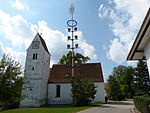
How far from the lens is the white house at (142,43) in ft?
9.65

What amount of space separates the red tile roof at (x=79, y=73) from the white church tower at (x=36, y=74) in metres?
2.43

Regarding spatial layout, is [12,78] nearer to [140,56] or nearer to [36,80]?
[140,56]

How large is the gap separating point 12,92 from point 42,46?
72.2 ft

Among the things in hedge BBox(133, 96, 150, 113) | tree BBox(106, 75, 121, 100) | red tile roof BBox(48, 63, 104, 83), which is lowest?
hedge BBox(133, 96, 150, 113)

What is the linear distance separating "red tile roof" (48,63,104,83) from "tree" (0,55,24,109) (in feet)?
71.1

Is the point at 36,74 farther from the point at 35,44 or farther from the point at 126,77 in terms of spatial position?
the point at 126,77

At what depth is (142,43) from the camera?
3.80 m

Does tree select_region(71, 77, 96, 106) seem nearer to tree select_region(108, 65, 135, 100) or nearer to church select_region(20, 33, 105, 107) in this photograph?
church select_region(20, 33, 105, 107)

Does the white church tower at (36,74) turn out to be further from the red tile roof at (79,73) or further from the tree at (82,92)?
the tree at (82,92)

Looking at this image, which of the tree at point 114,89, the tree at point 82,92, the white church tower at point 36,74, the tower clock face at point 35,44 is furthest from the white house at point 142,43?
the tree at point 114,89

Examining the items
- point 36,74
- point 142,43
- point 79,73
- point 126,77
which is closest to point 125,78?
point 126,77

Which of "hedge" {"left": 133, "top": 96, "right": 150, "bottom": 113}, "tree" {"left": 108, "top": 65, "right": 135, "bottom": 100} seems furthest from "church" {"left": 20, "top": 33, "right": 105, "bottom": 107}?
"hedge" {"left": 133, "top": 96, "right": 150, "bottom": 113}

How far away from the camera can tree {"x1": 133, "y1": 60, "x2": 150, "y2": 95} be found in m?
29.4

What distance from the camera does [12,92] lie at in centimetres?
1191
